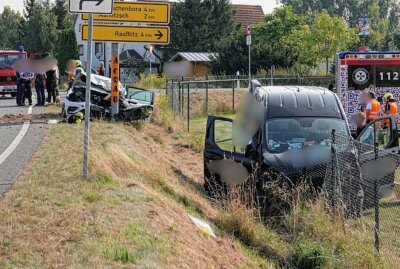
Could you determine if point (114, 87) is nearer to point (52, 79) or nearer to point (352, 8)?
point (52, 79)

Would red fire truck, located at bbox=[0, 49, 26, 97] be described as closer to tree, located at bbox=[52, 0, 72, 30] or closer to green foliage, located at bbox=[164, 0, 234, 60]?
green foliage, located at bbox=[164, 0, 234, 60]

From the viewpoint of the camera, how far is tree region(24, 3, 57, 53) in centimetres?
6066

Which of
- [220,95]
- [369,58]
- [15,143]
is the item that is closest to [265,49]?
[220,95]

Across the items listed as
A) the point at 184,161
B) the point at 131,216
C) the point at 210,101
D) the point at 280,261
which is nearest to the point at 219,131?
the point at 184,161

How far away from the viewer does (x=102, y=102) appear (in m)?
17.3

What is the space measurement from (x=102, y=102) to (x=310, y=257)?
10384 mm

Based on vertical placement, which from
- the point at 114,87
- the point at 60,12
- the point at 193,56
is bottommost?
the point at 114,87

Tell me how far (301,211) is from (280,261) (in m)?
1.11

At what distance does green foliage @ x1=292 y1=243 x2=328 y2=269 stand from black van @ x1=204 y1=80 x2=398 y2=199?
5.49ft

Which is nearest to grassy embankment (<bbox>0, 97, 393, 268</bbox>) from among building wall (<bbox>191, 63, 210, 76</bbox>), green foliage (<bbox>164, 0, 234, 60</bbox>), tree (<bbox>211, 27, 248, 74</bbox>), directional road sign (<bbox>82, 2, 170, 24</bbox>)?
directional road sign (<bbox>82, 2, 170, 24</bbox>)

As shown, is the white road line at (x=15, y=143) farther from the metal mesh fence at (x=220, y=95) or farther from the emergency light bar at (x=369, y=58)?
the metal mesh fence at (x=220, y=95)

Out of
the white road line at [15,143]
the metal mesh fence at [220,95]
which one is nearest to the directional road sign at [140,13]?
the white road line at [15,143]

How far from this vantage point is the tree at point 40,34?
60656 millimetres

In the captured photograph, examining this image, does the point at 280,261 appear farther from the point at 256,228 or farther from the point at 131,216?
the point at 131,216
